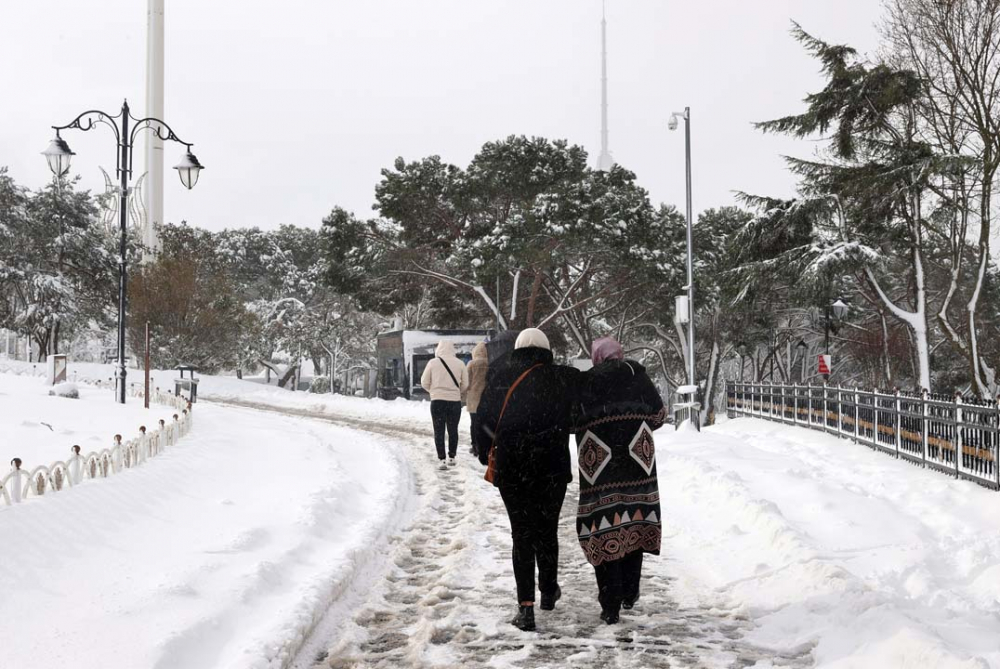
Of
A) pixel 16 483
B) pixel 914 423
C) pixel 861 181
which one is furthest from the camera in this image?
pixel 861 181

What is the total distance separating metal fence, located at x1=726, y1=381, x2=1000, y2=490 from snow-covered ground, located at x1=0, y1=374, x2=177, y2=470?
435 inches

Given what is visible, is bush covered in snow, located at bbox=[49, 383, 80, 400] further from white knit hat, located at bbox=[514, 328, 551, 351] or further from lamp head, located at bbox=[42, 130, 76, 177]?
white knit hat, located at bbox=[514, 328, 551, 351]

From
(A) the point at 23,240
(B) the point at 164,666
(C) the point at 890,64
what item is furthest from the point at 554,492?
(A) the point at 23,240

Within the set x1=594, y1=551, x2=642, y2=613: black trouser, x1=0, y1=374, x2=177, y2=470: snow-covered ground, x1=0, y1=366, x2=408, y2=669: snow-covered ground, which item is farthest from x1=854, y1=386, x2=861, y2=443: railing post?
x1=0, y1=374, x2=177, y2=470: snow-covered ground

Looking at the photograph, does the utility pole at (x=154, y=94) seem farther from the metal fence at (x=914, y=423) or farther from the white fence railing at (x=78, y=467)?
the white fence railing at (x=78, y=467)

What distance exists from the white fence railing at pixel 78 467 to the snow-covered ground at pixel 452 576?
0.67ft

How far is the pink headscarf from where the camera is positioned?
555 cm

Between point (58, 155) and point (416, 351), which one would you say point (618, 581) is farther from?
point (416, 351)

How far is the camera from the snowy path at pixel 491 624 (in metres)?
4.75

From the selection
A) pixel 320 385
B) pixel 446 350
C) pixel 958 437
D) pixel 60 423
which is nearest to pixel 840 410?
pixel 958 437

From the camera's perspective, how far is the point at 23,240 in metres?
51.1

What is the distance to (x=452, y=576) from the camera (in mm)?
6473

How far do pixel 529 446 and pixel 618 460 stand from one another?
0.63 meters

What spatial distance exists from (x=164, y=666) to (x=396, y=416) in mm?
20976
